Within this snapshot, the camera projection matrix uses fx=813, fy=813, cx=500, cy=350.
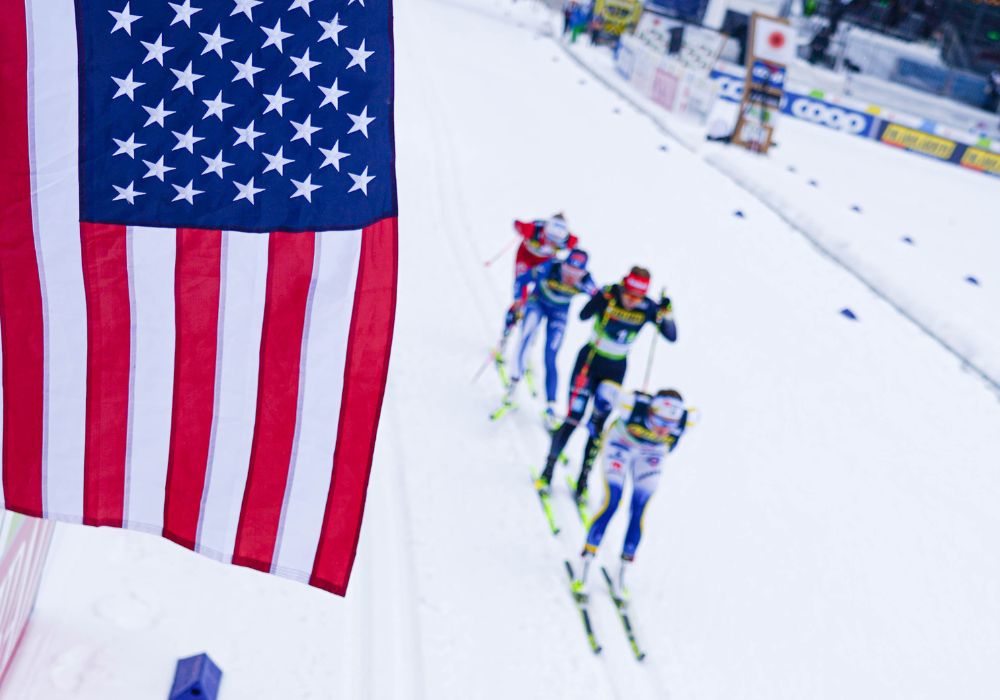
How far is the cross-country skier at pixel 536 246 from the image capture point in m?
8.96

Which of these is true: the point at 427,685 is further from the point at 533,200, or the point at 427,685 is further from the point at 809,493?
the point at 533,200

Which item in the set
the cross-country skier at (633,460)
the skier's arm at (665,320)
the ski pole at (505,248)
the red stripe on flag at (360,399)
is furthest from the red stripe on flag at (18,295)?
the ski pole at (505,248)

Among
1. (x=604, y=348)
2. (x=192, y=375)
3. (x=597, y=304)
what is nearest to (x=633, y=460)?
(x=604, y=348)

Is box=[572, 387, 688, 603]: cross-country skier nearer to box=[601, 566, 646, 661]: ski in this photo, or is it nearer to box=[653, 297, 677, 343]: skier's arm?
box=[601, 566, 646, 661]: ski

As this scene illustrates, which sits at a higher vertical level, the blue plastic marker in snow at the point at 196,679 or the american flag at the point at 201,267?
the american flag at the point at 201,267

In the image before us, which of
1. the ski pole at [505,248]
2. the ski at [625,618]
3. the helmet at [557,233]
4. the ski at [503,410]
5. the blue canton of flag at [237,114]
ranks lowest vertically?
the ski at [625,618]

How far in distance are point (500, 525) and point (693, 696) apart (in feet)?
7.13

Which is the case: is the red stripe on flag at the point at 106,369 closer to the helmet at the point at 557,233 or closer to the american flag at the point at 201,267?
the american flag at the point at 201,267

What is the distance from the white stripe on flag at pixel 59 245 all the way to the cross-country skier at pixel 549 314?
6.15 metres

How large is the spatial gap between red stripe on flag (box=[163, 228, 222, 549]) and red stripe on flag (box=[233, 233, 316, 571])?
0.19m

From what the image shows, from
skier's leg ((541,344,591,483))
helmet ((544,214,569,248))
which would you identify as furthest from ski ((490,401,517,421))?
helmet ((544,214,569,248))

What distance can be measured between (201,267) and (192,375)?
444 millimetres

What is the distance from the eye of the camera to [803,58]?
39938 millimetres

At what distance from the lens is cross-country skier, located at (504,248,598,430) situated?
28.8ft
